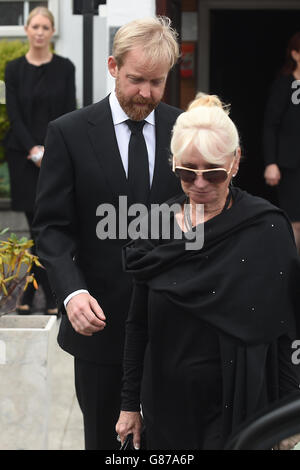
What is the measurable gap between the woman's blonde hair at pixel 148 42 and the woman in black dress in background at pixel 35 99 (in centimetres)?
349

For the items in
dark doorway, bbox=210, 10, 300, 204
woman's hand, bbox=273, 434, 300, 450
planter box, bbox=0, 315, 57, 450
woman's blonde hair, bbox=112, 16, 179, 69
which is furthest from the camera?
dark doorway, bbox=210, 10, 300, 204

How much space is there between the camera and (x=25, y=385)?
421 centimetres

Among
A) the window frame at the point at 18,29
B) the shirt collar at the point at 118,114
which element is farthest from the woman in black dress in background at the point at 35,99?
the shirt collar at the point at 118,114

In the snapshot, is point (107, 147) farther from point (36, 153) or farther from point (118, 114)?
point (36, 153)

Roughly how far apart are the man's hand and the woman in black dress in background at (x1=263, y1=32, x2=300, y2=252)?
4130 mm

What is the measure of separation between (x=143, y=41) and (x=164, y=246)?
77 cm

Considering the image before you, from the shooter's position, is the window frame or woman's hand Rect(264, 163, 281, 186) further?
the window frame

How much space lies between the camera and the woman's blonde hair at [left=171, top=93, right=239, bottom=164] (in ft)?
9.14

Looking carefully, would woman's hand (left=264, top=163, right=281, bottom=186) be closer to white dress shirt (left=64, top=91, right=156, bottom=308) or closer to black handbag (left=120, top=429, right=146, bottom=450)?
white dress shirt (left=64, top=91, right=156, bottom=308)

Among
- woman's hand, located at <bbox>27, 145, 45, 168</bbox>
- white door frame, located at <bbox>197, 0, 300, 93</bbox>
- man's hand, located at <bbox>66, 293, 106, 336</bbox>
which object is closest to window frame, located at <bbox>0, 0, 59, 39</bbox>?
white door frame, located at <bbox>197, 0, 300, 93</bbox>

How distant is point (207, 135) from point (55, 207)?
0.82 metres

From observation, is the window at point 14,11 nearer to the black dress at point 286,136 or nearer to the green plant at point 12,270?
the black dress at point 286,136

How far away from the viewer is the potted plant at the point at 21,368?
414cm
